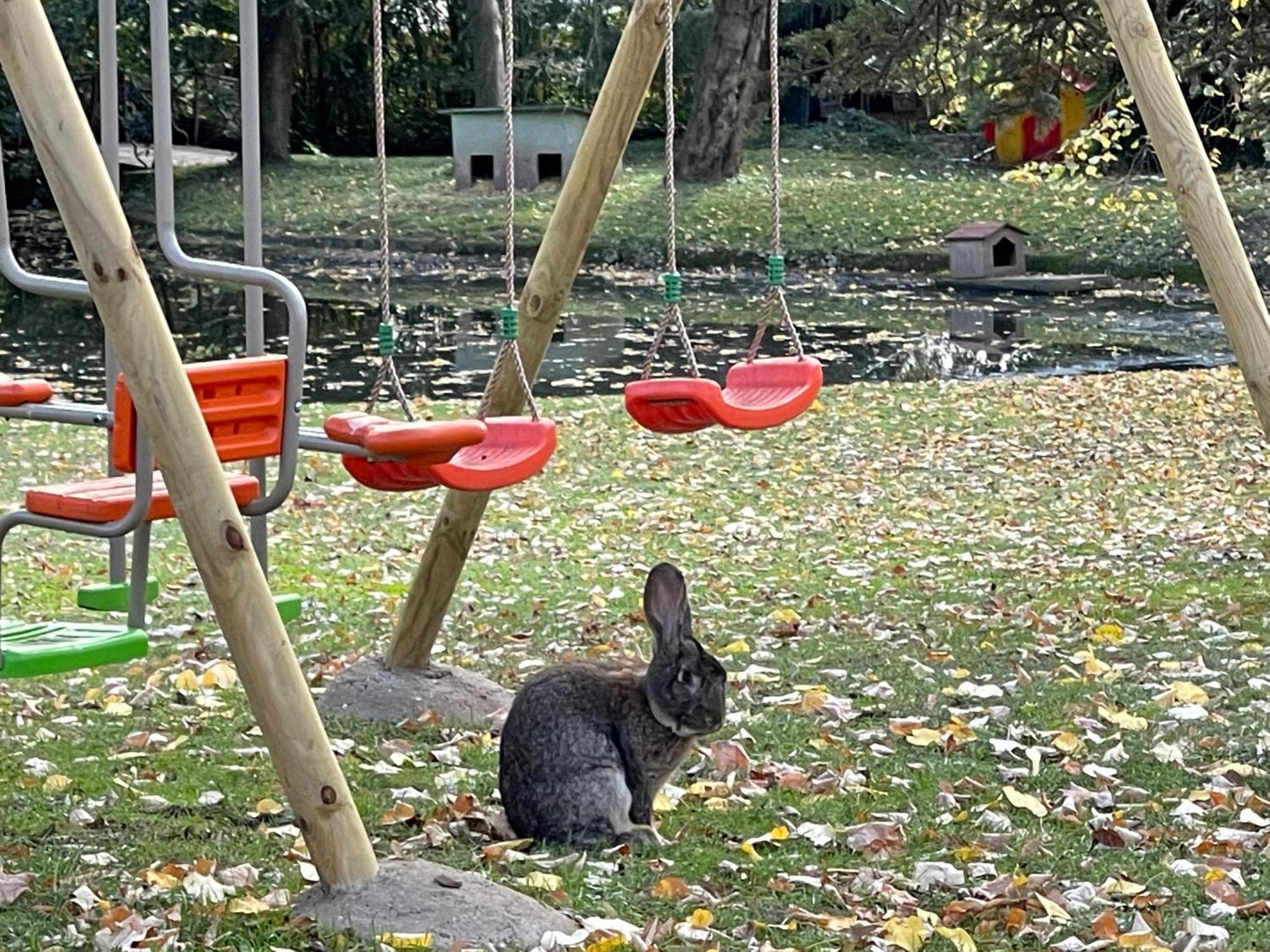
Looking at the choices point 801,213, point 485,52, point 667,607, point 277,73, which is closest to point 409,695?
point 667,607

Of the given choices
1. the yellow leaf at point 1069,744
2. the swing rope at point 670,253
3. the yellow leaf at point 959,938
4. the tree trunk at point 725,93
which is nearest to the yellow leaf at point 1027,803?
the yellow leaf at point 1069,744

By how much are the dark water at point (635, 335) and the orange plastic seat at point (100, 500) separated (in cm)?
1285

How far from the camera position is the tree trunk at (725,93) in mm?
32125

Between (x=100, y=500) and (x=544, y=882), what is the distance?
59.1 inches

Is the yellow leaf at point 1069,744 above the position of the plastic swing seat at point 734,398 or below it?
below

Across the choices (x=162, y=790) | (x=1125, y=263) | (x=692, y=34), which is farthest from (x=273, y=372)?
(x=692, y=34)

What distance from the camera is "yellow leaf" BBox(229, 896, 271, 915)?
443 cm

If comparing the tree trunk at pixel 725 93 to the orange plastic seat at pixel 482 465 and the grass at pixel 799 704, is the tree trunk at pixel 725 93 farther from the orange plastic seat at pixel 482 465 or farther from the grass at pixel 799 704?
the orange plastic seat at pixel 482 465

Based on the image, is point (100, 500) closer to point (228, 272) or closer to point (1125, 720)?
point (228, 272)

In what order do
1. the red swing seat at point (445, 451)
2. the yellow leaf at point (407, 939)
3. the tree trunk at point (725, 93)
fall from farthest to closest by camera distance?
1. the tree trunk at point (725, 93)
2. the red swing seat at point (445, 451)
3. the yellow leaf at point (407, 939)

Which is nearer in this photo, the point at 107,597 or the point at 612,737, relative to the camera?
the point at 612,737

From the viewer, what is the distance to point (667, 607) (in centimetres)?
507

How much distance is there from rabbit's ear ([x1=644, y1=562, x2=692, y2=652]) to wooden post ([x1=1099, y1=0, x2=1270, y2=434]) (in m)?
2.07

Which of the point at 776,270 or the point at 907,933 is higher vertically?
the point at 776,270
